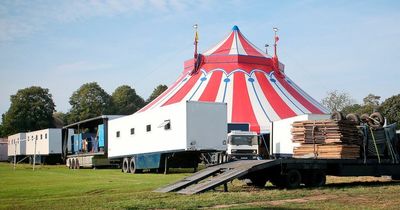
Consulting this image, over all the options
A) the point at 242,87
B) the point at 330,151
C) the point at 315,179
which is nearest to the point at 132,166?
the point at 242,87

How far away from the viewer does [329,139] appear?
→ 1588cm

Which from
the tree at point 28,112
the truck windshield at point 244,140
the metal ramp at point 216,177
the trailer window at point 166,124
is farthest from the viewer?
the tree at point 28,112

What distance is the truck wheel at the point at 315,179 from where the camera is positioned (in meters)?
15.6

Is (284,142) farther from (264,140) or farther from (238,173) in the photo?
(238,173)

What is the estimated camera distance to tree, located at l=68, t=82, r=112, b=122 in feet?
274

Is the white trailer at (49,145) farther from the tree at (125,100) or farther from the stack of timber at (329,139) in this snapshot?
the tree at (125,100)

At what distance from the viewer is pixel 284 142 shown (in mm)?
29938

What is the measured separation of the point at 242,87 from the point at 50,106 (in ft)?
168

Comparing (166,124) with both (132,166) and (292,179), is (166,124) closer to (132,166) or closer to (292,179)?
(132,166)

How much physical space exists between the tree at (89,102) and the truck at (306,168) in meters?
69.3

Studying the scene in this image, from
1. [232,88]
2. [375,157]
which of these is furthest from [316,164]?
[232,88]

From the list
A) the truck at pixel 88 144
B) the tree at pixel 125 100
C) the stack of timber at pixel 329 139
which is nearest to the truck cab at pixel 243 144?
the truck at pixel 88 144

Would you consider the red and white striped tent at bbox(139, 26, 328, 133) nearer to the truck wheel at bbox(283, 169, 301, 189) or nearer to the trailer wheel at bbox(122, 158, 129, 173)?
the trailer wheel at bbox(122, 158, 129, 173)

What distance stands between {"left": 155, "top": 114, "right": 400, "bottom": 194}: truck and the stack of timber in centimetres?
22
